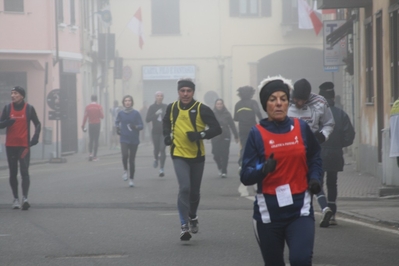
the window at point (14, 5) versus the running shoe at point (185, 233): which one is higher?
the window at point (14, 5)

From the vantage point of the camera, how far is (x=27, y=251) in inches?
374

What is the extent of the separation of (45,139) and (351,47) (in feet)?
35.8

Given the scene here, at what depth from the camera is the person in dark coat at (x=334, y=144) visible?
11.2m

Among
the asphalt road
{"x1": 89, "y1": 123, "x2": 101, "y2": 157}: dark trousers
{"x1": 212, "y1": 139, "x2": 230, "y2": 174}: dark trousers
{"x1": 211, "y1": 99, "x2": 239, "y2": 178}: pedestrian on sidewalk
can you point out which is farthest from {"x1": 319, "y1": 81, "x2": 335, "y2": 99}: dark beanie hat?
{"x1": 89, "y1": 123, "x2": 101, "y2": 157}: dark trousers

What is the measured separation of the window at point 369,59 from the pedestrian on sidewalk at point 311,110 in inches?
420

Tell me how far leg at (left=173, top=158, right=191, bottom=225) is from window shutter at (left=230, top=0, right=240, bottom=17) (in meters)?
39.1

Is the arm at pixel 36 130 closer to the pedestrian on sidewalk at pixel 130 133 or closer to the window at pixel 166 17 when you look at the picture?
the pedestrian on sidewalk at pixel 130 133

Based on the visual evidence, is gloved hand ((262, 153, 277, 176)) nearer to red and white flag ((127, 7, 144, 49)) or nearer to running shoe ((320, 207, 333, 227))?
running shoe ((320, 207, 333, 227))

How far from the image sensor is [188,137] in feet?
33.9

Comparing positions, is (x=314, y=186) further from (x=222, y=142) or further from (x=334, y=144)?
(x=222, y=142)

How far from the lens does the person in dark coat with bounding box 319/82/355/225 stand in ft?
36.9

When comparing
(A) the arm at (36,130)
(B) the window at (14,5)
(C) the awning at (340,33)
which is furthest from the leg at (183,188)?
(B) the window at (14,5)

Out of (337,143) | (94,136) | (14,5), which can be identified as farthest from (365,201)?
(14,5)

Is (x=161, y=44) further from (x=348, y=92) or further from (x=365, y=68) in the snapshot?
(x=365, y=68)
